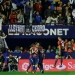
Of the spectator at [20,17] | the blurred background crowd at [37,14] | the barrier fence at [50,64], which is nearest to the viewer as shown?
the barrier fence at [50,64]

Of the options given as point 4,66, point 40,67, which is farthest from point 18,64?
point 40,67

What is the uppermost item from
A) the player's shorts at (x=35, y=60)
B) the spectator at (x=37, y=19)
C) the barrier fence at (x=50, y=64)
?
the spectator at (x=37, y=19)

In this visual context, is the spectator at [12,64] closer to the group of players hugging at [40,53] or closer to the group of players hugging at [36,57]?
the group of players hugging at [40,53]

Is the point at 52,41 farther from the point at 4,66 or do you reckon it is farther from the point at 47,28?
the point at 4,66

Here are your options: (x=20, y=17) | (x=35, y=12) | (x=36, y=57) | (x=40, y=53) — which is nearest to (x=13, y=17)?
(x=20, y=17)

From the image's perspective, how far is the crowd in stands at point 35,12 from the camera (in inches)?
1009

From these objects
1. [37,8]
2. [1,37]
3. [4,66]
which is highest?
[37,8]

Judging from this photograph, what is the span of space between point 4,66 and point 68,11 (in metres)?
6.21

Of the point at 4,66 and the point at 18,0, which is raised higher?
the point at 18,0

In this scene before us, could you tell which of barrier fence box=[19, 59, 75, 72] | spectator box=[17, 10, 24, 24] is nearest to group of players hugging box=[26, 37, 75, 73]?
barrier fence box=[19, 59, 75, 72]

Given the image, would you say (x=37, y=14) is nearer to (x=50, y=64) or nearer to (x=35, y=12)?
(x=35, y=12)

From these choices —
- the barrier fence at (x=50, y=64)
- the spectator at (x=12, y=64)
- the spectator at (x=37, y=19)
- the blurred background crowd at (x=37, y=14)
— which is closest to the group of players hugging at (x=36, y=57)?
the barrier fence at (x=50, y=64)

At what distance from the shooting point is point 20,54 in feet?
80.8

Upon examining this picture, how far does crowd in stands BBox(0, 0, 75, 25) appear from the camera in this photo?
2564 centimetres
